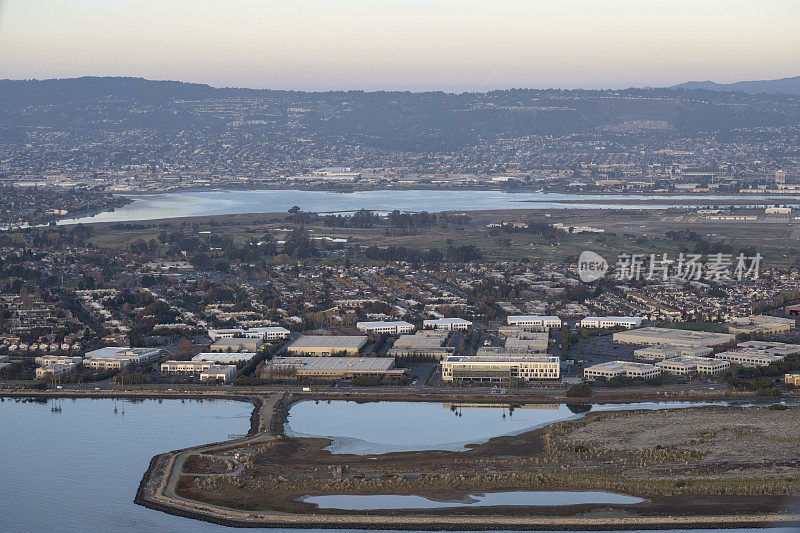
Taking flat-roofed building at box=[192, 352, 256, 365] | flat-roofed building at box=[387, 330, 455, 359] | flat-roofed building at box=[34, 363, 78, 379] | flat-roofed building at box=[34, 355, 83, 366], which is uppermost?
flat-roofed building at box=[387, 330, 455, 359]

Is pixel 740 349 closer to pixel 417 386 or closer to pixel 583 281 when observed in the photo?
pixel 417 386

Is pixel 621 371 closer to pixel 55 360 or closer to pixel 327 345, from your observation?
pixel 327 345

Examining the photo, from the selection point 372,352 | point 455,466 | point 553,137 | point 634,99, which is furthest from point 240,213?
point 634,99

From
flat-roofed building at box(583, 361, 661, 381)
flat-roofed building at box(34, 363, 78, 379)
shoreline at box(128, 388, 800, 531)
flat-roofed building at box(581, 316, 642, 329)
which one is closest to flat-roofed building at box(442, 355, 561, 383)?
flat-roofed building at box(583, 361, 661, 381)

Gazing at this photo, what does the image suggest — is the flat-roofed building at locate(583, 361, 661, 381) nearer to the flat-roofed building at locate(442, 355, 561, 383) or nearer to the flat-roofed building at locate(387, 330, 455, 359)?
the flat-roofed building at locate(442, 355, 561, 383)

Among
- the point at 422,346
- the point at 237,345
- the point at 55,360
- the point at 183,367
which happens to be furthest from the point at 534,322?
the point at 55,360

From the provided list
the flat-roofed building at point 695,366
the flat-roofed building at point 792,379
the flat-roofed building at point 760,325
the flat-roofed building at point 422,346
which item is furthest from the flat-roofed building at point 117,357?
the flat-roofed building at point 760,325
